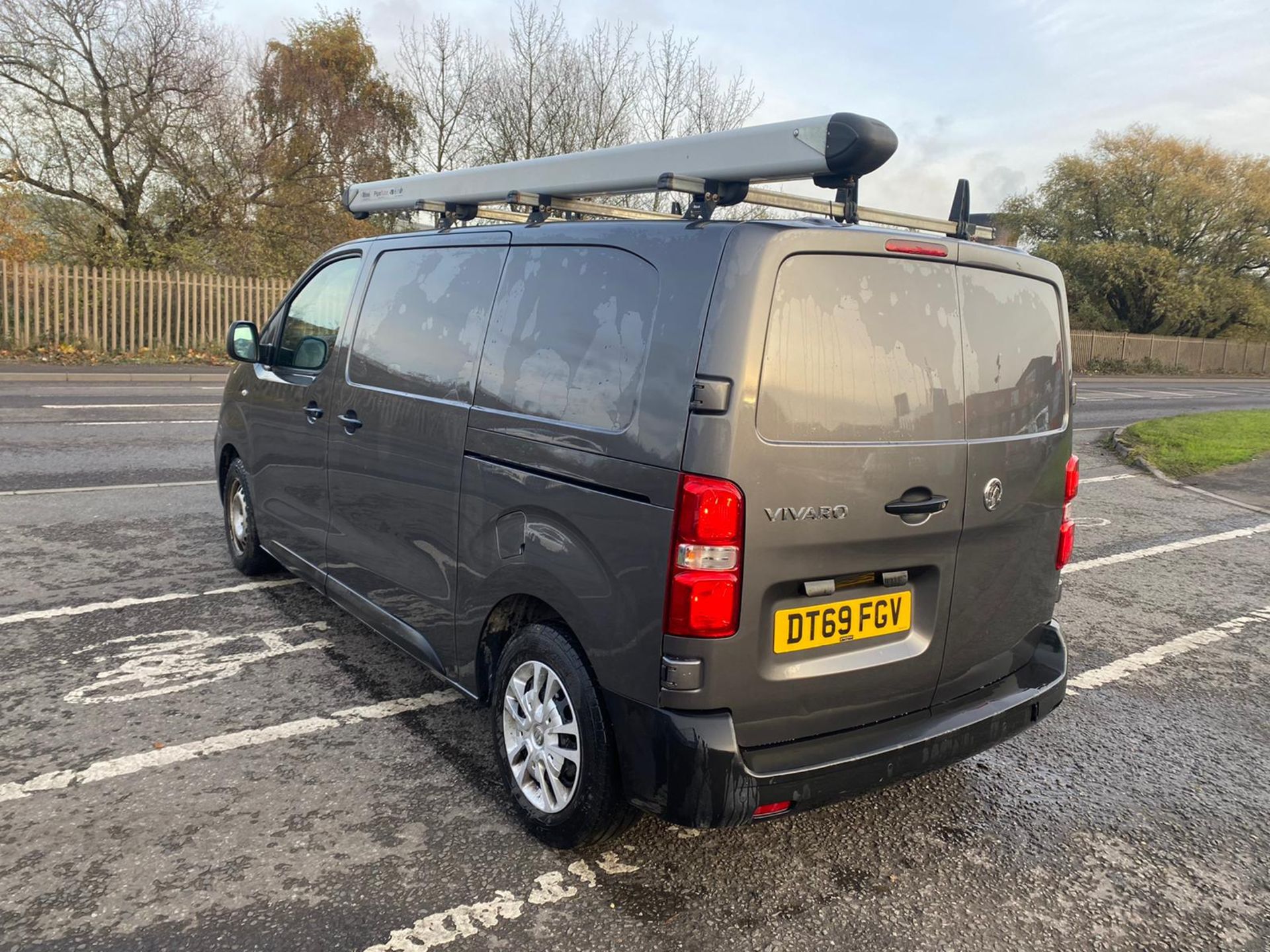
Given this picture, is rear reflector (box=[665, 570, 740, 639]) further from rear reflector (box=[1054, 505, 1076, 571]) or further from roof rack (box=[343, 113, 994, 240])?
rear reflector (box=[1054, 505, 1076, 571])

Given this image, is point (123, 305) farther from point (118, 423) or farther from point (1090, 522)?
point (1090, 522)

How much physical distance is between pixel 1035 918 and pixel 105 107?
940 inches

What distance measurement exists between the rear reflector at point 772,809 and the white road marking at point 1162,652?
2.57 meters

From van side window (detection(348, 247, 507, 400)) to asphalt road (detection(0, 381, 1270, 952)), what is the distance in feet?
4.54

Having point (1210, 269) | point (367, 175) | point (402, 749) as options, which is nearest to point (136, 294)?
point (367, 175)

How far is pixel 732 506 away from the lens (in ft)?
8.12

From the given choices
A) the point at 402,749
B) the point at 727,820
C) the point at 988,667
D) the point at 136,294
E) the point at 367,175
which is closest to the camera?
the point at 727,820

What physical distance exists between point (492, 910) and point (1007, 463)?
2083 mm

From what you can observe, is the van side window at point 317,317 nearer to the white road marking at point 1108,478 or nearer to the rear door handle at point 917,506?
A: the rear door handle at point 917,506

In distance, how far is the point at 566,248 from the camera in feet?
10.2

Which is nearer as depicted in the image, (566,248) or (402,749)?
(566,248)

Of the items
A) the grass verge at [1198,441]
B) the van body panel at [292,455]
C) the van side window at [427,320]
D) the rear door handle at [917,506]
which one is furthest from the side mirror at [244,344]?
the grass verge at [1198,441]

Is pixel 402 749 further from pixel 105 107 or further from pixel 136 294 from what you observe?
pixel 105 107

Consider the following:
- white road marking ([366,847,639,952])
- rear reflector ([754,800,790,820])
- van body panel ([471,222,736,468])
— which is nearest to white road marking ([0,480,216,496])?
van body panel ([471,222,736,468])
